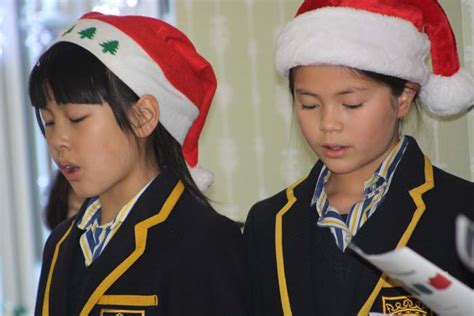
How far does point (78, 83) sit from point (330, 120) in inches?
18.9

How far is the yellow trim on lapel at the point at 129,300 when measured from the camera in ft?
5.10

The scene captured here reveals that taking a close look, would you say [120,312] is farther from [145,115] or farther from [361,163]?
[361,163]

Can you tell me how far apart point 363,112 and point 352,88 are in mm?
47

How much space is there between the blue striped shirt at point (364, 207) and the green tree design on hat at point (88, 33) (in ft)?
1.80

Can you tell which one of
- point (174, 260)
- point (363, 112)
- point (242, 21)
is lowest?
point (174, 260)

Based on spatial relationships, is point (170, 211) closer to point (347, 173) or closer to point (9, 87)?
point (347, 173)

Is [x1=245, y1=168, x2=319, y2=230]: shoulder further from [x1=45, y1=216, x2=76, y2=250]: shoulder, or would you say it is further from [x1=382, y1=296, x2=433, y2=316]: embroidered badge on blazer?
[x1=45, y1=216, x2=76, y2=250]: shoulder

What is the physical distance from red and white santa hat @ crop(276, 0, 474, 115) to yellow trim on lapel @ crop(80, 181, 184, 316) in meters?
0.35

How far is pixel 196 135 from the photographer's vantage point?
1818mm

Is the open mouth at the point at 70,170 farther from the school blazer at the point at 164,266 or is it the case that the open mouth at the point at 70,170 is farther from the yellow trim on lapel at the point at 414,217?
the yellow trim on lapel at the point at 414,217

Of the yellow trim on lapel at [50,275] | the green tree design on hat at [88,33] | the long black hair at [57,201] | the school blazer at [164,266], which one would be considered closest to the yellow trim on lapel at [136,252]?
the school blazer at [164,266]

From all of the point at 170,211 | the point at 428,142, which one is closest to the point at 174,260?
the point at 170,211

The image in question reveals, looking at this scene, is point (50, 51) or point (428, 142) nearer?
point (50, 51)

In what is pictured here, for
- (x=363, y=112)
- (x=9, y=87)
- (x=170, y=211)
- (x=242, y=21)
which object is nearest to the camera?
(x=363, y=112)
